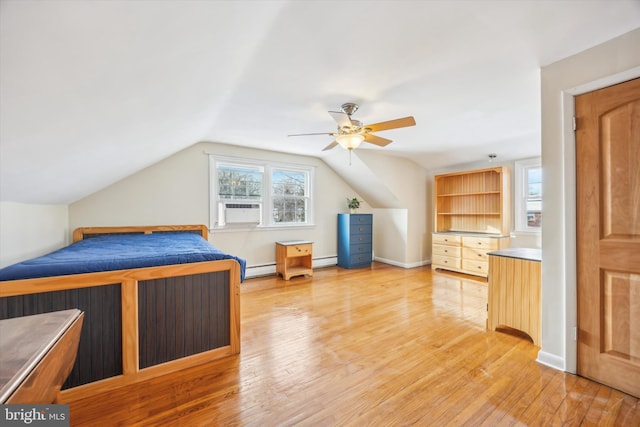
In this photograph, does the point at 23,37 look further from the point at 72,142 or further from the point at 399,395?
the point at 399,395

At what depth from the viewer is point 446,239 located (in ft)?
16.4

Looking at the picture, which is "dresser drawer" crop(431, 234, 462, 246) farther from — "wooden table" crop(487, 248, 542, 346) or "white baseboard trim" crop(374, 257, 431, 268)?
"wooden table" crop(487, 248, 542, 346)

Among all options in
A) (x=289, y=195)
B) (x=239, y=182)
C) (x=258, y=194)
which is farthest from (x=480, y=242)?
(x=239, y=182)

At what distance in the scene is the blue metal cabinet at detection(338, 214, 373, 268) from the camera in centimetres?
529

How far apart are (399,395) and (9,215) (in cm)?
300

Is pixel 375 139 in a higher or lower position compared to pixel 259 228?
higher

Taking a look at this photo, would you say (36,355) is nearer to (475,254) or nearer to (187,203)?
(187,203)

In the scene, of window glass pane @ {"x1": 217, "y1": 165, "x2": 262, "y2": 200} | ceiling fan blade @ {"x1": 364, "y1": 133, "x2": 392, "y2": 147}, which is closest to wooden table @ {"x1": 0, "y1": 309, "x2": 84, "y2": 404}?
ceiling fan blade @ {"x1": 364, "y1": 133, "x2": 392, "y2": 147}

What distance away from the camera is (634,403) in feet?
5.22

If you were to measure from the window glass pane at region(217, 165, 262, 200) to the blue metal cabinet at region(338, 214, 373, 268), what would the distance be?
183 cm

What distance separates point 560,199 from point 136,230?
15.0 ft

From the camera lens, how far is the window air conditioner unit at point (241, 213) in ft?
14.0

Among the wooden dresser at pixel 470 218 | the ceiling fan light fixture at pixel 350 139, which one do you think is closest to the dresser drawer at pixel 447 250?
the wooden dresser at pixel 470 218

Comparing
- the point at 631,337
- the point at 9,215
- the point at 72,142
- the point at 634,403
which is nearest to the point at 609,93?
A: the point at 631,337
